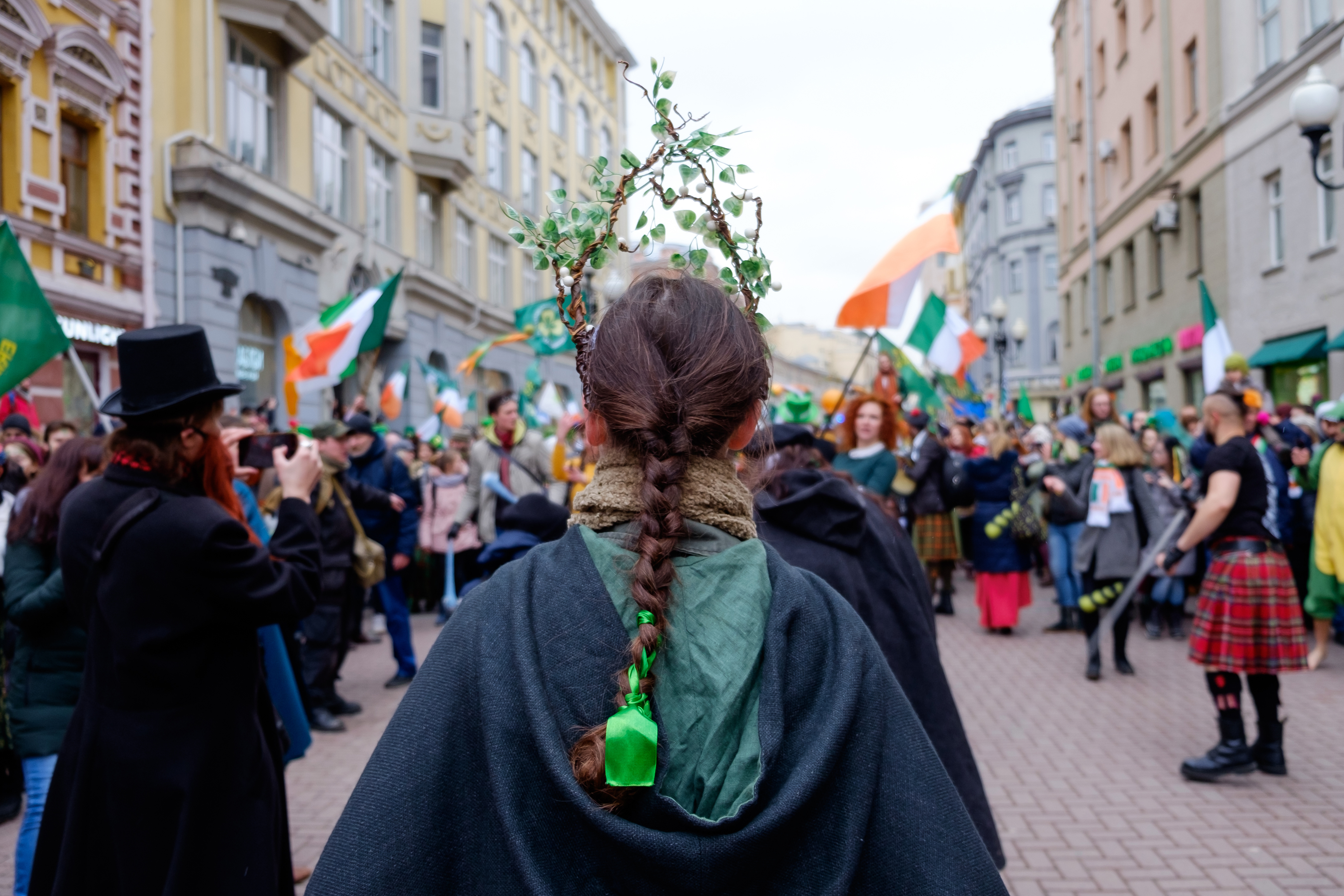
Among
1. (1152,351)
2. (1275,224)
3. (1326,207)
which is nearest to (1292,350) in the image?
(1326,207)

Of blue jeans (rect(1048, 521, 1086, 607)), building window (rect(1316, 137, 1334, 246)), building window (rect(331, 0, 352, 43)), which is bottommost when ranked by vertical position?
blue jeans (rect(1048, 521, 1086, 607))

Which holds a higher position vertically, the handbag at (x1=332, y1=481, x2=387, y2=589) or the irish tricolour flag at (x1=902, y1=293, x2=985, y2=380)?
the irish tricolour flag at (x1=902, y1=293, x2=985, y2=380)

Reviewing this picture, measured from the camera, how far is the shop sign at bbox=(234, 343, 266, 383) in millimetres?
15852

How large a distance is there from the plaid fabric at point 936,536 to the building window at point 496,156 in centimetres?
2172

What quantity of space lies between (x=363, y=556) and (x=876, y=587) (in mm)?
4723

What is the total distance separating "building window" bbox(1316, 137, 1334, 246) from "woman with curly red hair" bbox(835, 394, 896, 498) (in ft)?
39.1

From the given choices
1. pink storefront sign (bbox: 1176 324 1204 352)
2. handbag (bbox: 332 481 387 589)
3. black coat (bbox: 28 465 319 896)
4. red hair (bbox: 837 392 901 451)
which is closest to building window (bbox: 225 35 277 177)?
handbag (bbox: 332 481 387 589)

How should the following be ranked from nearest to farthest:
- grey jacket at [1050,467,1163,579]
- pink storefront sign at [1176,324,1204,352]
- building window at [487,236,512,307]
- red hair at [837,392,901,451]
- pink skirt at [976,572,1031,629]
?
1. red hair at [837,392,901,451]
2. grey jacket at [1050,467,1163,579]
3. pink skirt at [976,572,1031,629]
4. pink storefront sign at [1176,324,1204,352]
5. building window at [487,236,512,307]

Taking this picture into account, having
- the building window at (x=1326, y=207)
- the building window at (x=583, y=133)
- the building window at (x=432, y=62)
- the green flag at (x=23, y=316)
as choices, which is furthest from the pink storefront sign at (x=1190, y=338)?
the building window at (x=583, y=133)

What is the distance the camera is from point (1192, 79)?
20766mm

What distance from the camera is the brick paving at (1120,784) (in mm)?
4363

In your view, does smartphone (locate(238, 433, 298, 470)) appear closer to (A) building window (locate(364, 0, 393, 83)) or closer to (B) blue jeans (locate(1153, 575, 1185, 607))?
(B) blue jeans (locate(1153, 575, 1185, 607))

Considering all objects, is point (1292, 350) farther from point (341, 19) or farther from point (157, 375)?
point (341, 19)

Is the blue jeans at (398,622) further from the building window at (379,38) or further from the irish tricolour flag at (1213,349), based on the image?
the building window at (379,38)
